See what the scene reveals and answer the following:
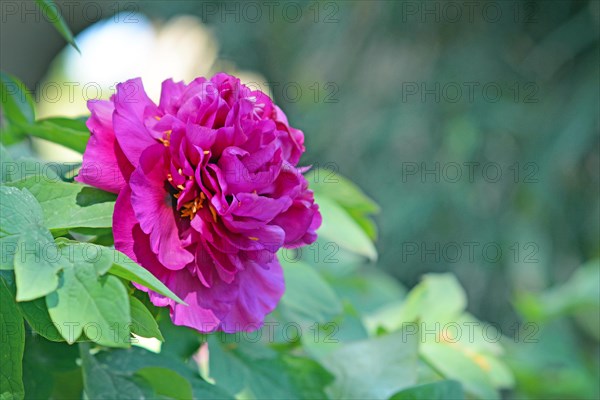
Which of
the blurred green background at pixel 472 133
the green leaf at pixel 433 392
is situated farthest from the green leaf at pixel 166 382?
the blurred green background at pixel 472 133

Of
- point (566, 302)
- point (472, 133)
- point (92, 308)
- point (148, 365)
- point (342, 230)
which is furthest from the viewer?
point (472, 133)

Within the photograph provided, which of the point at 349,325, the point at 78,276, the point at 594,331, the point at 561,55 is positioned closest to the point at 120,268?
the point at 78,276

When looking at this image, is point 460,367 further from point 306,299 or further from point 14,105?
point 14,105

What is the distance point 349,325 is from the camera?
47cm

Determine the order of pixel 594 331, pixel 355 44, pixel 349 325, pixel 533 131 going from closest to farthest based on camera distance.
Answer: pixel 349 325 → pixel 594 331 → pixel 533 131 → pixel 355 44

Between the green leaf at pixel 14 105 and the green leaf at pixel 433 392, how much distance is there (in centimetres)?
27

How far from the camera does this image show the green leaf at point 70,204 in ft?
0.93

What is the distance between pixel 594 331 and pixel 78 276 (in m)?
2.11

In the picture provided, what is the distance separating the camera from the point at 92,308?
0.76ft

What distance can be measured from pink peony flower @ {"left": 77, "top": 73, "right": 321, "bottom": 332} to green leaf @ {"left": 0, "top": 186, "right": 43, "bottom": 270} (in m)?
0.03

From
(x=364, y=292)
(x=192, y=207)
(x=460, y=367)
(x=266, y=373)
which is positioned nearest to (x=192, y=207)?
(x=192, y=207)

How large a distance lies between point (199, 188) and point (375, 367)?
0.53 feet

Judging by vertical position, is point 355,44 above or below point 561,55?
below

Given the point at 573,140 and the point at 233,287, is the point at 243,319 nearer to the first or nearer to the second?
the point at 233,287
